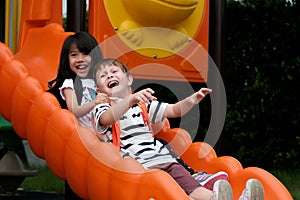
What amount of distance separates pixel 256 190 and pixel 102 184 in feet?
2.40

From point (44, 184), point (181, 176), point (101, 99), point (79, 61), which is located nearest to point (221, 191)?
point (181, 176)

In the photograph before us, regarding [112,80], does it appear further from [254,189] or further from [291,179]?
[291,179]

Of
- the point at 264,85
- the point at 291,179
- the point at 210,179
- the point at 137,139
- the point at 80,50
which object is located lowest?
the point at 291,179

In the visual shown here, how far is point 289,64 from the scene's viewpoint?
6.07 metres

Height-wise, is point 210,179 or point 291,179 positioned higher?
point 210,179

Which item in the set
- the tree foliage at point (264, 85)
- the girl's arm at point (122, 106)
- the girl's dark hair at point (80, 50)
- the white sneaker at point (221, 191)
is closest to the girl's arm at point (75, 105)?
the girl's dark hair at point (80, 50)

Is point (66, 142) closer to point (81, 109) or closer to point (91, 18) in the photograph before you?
point (81, 109)

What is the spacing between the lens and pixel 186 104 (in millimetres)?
2887

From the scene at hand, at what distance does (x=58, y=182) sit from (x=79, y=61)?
348 centimetres

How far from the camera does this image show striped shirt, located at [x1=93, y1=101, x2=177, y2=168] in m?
2.85

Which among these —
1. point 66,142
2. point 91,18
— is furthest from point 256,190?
point 91,18

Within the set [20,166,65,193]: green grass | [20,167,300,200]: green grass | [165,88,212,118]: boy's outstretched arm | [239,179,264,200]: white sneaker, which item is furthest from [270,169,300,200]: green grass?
[239,179,264,200]: white sneaker

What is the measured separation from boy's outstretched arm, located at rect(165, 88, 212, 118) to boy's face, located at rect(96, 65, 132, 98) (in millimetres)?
276

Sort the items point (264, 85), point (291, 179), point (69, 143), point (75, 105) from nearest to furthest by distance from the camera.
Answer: point (69, 143) → point (75, 105) → point (291, 179) → point (264, 85)
